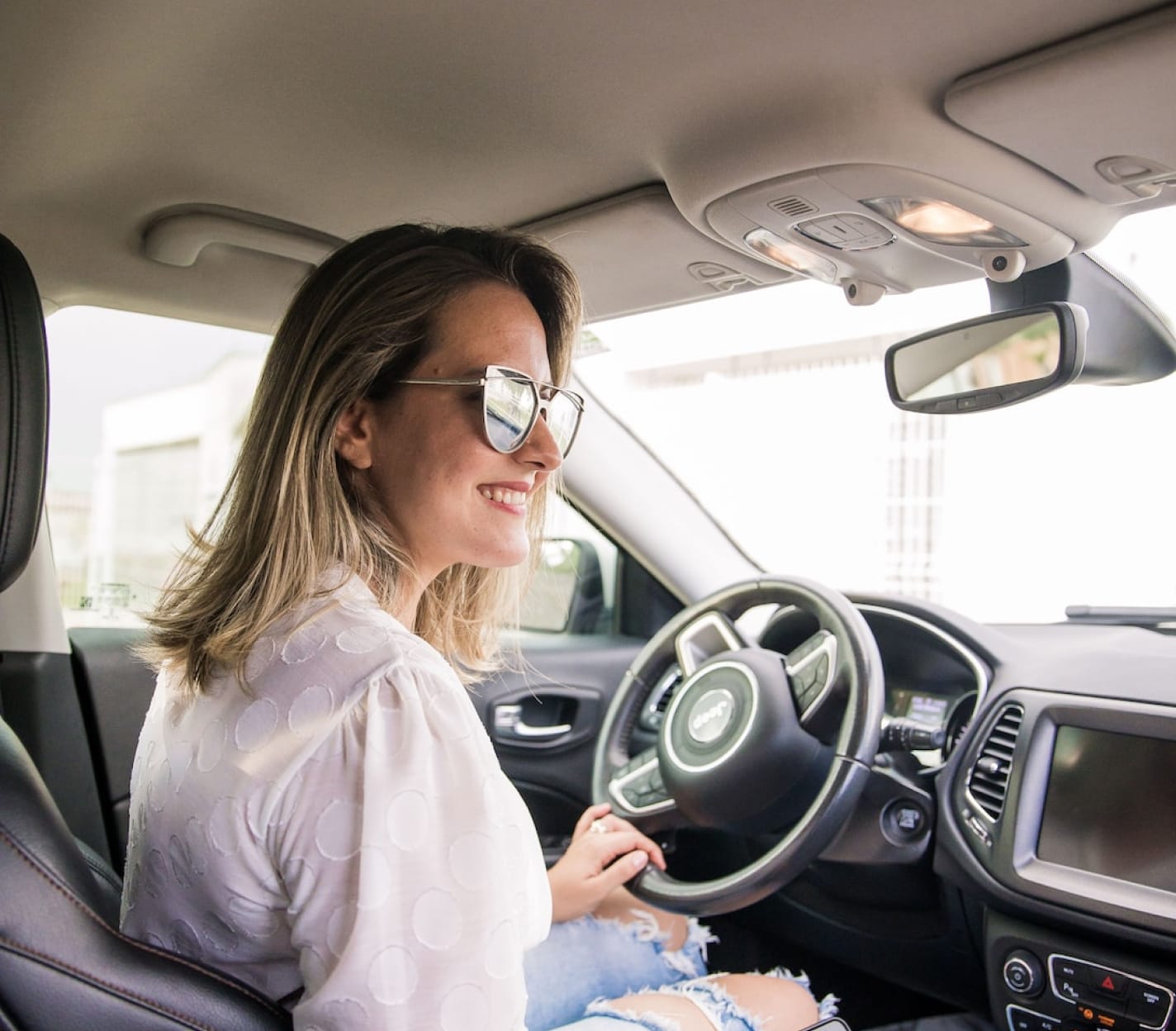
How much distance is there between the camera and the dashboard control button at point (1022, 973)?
2051 millimetres

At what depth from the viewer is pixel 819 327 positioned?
7023 mm

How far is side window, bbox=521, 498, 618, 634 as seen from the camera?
3.72m

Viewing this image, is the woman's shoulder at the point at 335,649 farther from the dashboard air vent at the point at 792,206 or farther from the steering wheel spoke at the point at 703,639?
the steering wheel spoke at the point at 703,639

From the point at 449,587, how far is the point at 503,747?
132 cm

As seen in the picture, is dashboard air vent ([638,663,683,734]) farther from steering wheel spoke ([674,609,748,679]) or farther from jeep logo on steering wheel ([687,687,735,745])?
jeep logo on steering wheel ([687,687,735,745])

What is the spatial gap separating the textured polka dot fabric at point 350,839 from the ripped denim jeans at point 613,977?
634mm

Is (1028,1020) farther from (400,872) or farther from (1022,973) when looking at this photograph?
(400,872)

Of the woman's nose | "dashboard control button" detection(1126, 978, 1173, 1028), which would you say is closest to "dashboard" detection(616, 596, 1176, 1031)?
"dashboard control button" detection(1126, 978, 1173, 1028)

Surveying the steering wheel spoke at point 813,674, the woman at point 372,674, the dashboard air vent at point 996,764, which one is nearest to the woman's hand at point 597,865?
the woman at point 372,674

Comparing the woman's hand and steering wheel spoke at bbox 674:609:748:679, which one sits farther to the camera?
steering wheel spoke at bbox 674:609:748:679

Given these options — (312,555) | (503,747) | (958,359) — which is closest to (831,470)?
(503,747)

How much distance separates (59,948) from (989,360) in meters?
1.73

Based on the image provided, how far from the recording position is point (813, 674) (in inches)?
93.3

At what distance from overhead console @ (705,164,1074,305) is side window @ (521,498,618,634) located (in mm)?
1781
